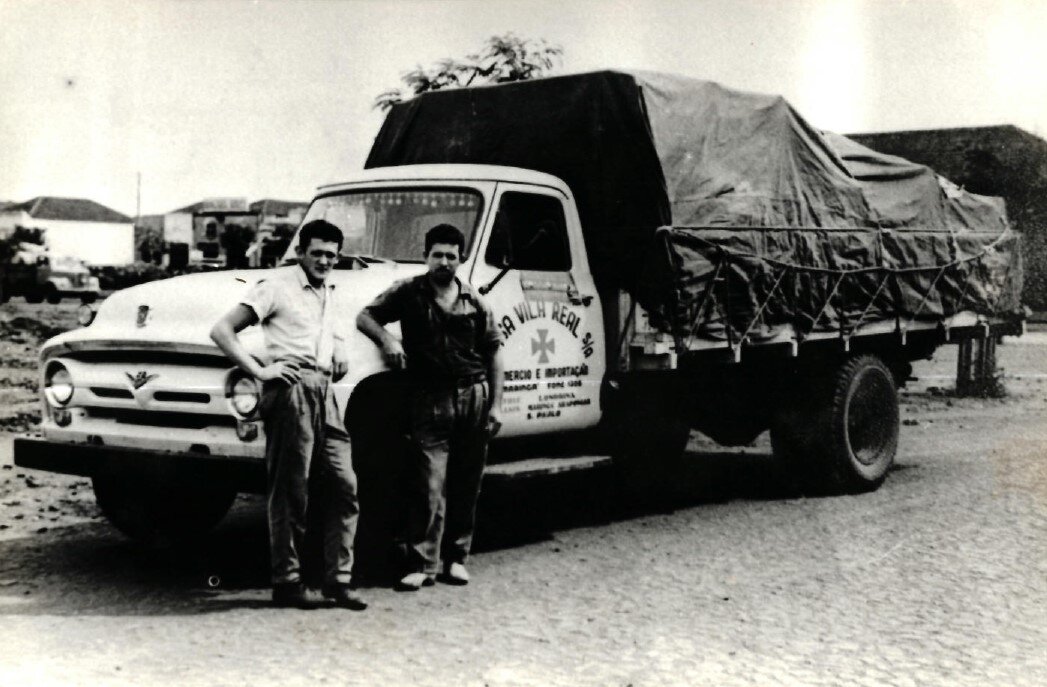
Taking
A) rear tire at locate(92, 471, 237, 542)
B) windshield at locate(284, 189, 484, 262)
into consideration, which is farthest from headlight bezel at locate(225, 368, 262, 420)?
windshield at locate(284, 189, 484, 262)

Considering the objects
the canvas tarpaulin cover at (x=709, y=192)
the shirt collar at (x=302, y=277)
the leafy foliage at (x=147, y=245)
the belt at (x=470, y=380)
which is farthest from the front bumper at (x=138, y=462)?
the leafy foliage at (x=147, y=245)

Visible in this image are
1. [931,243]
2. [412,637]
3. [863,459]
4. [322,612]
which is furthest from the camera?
[931,243]

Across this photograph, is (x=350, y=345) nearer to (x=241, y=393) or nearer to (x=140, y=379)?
(x=241, y=393)

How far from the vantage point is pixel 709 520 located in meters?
8.41

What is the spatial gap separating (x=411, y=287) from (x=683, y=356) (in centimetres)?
246

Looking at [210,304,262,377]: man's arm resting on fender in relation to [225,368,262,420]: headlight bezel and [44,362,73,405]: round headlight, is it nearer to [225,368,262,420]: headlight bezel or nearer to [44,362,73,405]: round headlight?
[225,368,262,420]: headlight bezel

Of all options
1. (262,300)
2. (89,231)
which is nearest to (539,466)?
(262,300)

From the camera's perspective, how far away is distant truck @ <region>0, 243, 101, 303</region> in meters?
34.2

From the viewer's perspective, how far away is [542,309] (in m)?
7.28

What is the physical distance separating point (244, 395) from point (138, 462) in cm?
64

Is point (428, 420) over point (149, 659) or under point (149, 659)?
over

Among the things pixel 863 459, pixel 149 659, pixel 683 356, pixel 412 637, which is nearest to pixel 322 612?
pixel 412 637

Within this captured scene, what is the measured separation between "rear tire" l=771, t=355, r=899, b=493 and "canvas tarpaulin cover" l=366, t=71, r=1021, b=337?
1.63 ft

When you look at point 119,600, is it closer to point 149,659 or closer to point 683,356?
point 149,659
